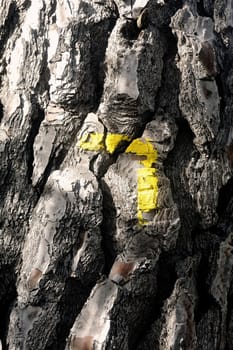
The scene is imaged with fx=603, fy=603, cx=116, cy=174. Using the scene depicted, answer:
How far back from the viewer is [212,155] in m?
1.85

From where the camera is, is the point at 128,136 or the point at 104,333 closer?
the point at 104,333

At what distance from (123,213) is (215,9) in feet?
2.55

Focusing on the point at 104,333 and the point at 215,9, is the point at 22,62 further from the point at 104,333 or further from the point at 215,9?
the point at 104,333

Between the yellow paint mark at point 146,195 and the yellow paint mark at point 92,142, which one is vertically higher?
the yellow paint mark at point 92,142

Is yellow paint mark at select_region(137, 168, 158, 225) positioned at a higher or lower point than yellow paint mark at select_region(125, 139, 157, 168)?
lower

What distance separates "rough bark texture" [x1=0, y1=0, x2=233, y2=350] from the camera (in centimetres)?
166

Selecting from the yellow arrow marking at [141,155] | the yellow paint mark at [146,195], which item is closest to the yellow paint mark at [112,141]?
the yellow arrow marking at [141,155]

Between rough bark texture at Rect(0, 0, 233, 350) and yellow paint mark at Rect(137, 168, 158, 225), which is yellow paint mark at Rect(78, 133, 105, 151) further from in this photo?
yellow paint mark at Rect(137, 168, 158, 225)

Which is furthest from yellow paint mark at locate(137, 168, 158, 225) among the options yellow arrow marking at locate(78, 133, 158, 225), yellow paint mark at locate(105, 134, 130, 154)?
yellow paint mark at locate(105, 134, 130, 154)

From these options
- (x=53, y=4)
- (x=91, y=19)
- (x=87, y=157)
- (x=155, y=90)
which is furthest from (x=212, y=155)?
(x=53, y=4)

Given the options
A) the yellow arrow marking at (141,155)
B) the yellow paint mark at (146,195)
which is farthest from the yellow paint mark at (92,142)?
the yellow paint mark at (146,195)

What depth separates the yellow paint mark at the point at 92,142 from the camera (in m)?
1.73

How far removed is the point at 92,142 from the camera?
5.68ft

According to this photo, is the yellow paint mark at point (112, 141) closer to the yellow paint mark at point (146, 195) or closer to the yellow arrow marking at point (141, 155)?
the yellow arrow marking at point (141, 155)
